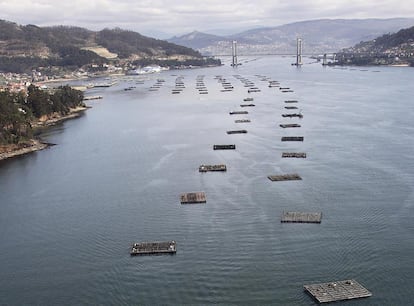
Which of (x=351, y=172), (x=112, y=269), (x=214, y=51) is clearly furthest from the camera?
(x=214, y=51)

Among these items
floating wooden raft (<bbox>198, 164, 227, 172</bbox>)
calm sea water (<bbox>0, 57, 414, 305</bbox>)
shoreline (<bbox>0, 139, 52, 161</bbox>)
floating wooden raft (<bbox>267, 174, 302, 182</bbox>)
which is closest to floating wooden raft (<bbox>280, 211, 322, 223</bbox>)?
calm sea water (<bbox>0, 57, 414, 305</bbox>)

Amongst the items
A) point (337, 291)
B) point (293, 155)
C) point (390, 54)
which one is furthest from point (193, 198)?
point (390, 54)

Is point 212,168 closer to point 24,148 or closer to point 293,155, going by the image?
point 293,155

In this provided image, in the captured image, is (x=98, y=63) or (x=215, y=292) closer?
(x=215, y=292)

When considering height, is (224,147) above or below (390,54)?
above

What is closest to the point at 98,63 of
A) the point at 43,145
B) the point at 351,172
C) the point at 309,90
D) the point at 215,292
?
the point at 309,90

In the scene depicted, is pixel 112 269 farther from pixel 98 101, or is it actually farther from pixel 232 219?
pixel 98 101

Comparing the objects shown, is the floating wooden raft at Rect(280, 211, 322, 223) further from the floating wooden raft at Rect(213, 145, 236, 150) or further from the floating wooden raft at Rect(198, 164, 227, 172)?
the floating wooden raft at Rect(213, 145, 236, 150)
